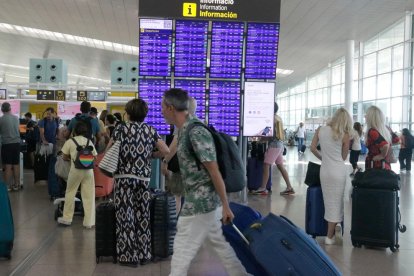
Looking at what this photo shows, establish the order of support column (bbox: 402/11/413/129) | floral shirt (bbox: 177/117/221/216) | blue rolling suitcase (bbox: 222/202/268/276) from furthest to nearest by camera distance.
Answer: support column (bbox: 402/11/413/129)
blue rolling suitcase (bbox: 222/202/268/276)
floral shirt (bbox: 177/117/221/216)

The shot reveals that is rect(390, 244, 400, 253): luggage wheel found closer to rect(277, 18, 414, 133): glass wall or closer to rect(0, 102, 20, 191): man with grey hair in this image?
rect(0, 102, 20, 191): man with grey hair

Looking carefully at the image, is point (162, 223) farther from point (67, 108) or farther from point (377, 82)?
point (377, 82)

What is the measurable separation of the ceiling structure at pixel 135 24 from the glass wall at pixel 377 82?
36.7 inches

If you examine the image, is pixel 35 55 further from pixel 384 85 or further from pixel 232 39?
pixel 232 39

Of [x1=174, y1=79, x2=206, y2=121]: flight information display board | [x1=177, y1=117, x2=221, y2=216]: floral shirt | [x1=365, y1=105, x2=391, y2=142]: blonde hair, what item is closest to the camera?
[x1=177, y1=117, x2=221, y2=216]: floral shirt

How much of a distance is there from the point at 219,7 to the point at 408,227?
426 centimetres

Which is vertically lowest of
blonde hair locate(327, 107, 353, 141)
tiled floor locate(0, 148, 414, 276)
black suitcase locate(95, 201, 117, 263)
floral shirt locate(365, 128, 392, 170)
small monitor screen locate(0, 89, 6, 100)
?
tiled floor locate(0, 148, 414, 276)

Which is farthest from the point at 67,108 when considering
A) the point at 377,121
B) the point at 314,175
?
the point at 377,121

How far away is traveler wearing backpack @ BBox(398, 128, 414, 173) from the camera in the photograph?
51.5 ft

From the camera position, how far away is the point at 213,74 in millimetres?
7410

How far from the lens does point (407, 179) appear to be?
13.0 m

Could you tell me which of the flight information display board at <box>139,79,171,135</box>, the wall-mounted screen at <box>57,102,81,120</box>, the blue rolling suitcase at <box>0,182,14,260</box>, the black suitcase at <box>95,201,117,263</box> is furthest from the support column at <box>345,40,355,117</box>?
the blue rolling suitcase at <box>0,182,14,260</box>

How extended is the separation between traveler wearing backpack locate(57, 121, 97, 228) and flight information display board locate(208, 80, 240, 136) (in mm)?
2134

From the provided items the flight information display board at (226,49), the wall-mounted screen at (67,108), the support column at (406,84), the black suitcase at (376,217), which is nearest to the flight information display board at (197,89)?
the flight information display board at (226,49)
